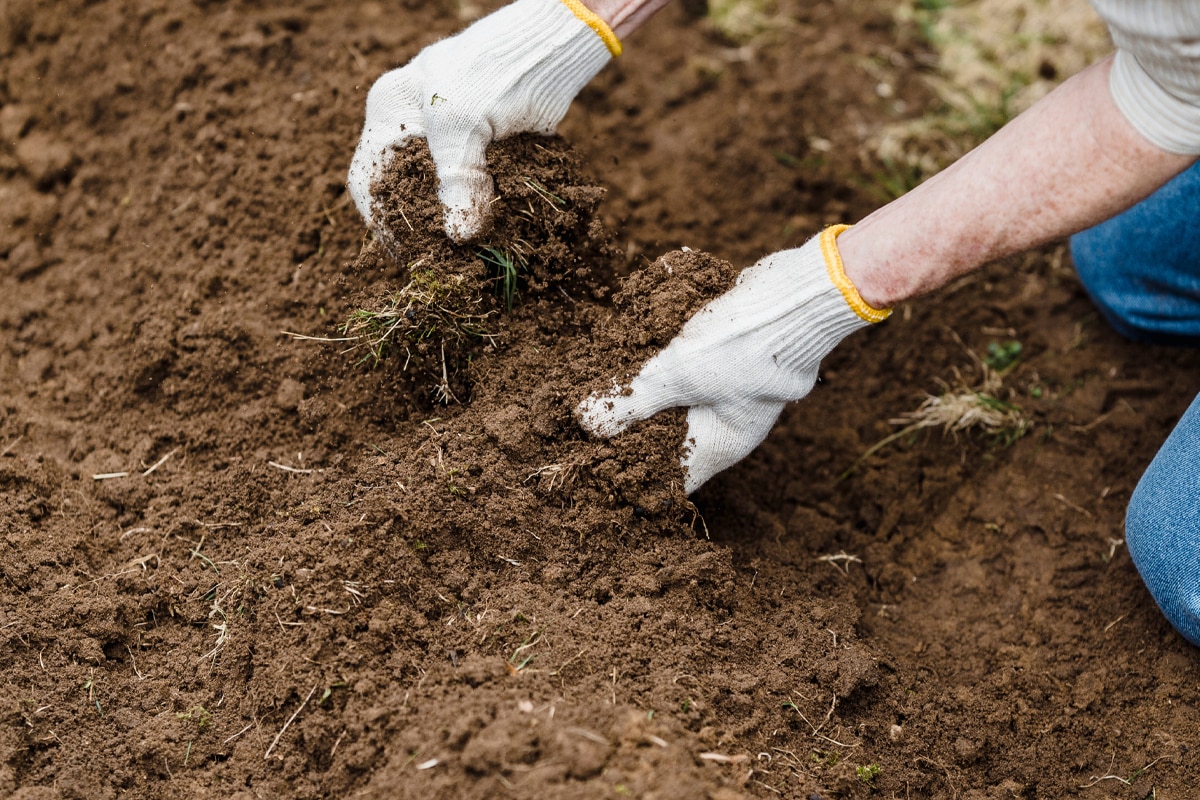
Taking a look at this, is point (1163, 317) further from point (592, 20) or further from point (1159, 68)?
point (592, 20)

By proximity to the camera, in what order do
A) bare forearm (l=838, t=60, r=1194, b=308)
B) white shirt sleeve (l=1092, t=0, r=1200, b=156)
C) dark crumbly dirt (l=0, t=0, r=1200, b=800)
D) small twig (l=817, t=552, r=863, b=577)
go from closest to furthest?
white shirt sleeve (l=1092, t=0, r=1200, b=156), bare forearm (l=838, t=60, r=1194, b=308), dark crumbly dirt (l=0, t=0, r=1200, b=800), small twig (l=817, t=552, r=863, b=577)

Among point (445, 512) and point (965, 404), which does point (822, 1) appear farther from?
point (445, 512)

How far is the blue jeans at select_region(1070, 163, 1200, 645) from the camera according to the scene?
6.89 feet

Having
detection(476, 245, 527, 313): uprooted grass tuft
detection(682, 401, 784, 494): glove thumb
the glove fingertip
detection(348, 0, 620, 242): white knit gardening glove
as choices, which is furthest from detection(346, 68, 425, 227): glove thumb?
detection(682, 401, 784, 494): glove thumb

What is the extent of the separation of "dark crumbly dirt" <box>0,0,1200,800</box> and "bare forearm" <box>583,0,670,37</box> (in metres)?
0.33

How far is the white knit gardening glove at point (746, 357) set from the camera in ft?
6.51

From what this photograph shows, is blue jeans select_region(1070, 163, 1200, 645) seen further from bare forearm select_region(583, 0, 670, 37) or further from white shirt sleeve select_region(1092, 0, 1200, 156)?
bare forearm select_region(583, 0, 670, 37)

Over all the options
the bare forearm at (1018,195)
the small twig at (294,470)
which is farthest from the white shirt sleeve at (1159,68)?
the small twig at (294,470)

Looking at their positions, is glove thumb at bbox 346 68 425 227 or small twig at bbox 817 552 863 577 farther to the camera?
small twig at bbox 817 552 863 577

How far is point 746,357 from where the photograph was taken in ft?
6.63

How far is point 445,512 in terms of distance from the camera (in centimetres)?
202

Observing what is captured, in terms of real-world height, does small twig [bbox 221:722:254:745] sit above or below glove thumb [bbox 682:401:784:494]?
below

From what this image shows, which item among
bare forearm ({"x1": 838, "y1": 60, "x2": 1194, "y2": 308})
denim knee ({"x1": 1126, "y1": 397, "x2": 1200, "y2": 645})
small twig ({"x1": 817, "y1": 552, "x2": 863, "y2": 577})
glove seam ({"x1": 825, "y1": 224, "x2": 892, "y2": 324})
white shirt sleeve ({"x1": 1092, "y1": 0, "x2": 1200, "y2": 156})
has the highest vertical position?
white shirt sleeve ({"x1": 1092, "y1": 0, "x2": 1200, "y2": 156})

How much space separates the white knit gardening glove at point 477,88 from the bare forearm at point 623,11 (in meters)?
0.04
